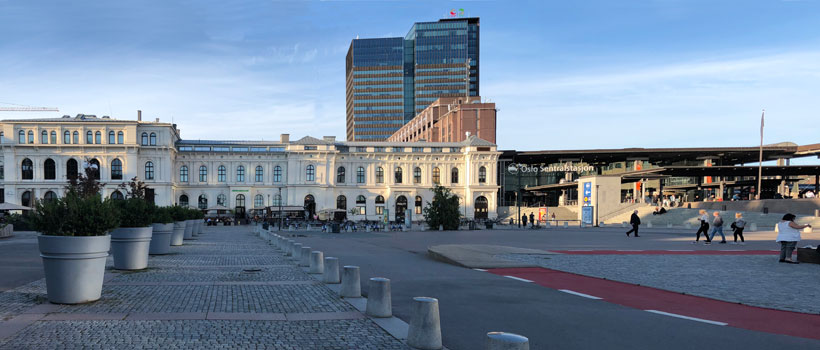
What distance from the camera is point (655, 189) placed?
3893 inches

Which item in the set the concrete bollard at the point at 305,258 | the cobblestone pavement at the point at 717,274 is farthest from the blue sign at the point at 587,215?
the concrete bollard at the point at 305,258

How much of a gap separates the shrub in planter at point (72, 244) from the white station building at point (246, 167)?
66906 millimetres

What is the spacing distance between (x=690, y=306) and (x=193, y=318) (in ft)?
26.6

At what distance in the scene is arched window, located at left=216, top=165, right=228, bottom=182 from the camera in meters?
82.7

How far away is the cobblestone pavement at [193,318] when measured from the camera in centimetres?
640

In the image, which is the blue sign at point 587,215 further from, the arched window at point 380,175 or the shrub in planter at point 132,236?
the shrub in planter at point 132,236

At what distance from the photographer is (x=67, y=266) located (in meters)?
8.60

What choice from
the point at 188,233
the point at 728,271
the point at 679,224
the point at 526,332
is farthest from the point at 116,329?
the point at 679,224

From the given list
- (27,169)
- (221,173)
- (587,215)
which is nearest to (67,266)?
(587,215)

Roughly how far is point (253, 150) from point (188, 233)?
53.8 metres

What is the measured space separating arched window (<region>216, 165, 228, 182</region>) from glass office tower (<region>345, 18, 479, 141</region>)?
76900mm

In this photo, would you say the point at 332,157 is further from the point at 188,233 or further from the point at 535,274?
the point at 535,274

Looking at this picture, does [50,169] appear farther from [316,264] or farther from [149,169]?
[316,264]

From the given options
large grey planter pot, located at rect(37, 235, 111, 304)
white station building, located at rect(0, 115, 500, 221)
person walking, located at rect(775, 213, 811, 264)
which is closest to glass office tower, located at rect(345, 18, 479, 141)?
white station building, located at rect(0, 115, 500, 221)
